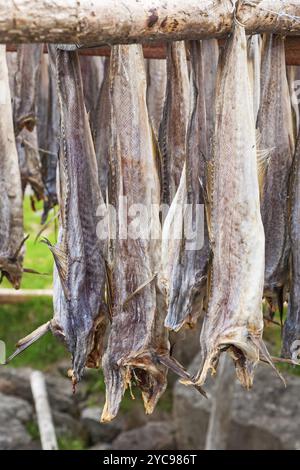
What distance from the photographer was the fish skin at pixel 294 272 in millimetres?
2994

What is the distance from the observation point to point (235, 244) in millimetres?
2654

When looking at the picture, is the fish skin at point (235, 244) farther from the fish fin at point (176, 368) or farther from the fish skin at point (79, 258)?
the fish skin at point (79, 258)

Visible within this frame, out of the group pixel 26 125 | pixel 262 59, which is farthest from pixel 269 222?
pixel 26 125

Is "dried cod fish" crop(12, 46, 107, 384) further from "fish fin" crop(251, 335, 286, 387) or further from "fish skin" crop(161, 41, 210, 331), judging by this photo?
"fish fin" crop(251, 335, 286, 387)

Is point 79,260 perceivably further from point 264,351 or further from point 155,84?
point 155,84

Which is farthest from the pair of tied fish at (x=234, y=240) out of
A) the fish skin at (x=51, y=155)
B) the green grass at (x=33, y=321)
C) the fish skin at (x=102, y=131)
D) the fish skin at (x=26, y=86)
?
the green grass at (x=33, y=321)

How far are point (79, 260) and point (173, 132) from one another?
72 centimetres

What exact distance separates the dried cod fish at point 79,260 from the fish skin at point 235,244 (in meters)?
0.41

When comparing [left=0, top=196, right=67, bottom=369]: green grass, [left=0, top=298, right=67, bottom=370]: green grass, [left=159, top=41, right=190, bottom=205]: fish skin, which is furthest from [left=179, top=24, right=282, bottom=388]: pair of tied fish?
[left=0, top=298, right=67, bottom=370]: green grass

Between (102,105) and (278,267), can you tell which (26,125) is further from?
(278,267)

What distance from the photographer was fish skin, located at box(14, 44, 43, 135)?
14.8 ft

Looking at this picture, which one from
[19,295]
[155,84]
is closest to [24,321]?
[19,295]

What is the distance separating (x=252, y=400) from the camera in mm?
6918

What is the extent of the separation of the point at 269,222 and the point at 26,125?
195 cm
